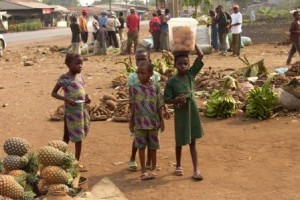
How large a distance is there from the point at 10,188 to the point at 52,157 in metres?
0.55

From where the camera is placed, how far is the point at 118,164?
5887mm

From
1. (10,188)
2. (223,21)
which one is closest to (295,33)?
(223,21)

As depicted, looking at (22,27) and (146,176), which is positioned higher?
(22,27)

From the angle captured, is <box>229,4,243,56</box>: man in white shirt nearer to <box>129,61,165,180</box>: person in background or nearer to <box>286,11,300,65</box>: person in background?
<box>286,11,300,65</box>: person in background

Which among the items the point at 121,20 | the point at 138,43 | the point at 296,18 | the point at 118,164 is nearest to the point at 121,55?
the point at 138,43

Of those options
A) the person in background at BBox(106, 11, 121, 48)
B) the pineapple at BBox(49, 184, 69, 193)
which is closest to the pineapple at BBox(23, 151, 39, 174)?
the pineapple at BBox(49, 184, 69, 193)

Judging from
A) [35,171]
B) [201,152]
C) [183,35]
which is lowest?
[201,152]

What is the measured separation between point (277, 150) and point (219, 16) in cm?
1094

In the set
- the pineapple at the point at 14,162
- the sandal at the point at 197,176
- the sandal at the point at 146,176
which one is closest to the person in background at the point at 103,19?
the sandal at the point at 146,176

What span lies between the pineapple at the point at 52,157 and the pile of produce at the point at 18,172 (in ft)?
0.65

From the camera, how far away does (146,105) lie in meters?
5.07

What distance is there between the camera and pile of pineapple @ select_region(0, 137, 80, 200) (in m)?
4.02

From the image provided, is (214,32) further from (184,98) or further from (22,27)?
(22,27)

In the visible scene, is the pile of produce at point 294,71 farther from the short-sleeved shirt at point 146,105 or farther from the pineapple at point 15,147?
the pineapple at point 15,147
